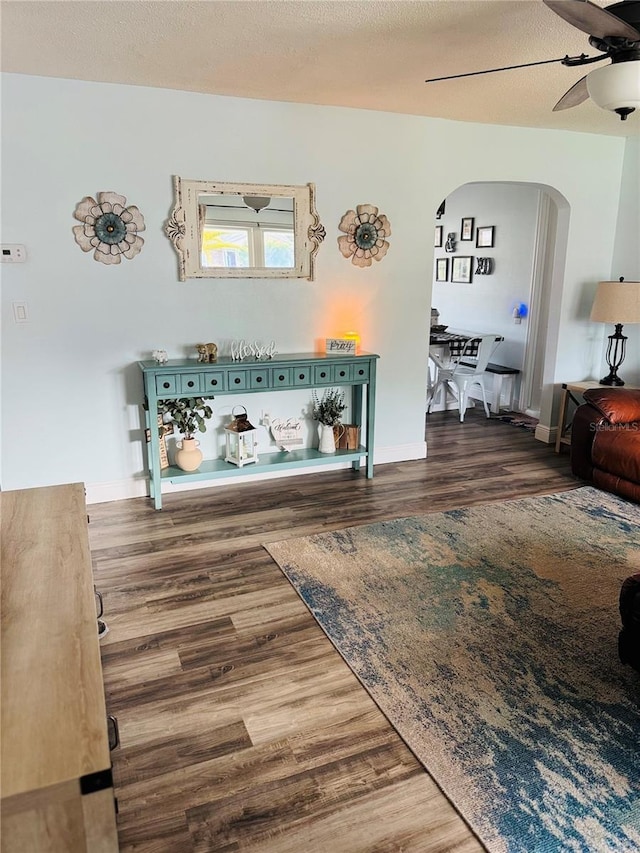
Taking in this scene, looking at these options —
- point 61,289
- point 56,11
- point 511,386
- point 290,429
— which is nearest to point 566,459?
point 511,386

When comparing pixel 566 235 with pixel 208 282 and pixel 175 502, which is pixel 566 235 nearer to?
pixel 208 282

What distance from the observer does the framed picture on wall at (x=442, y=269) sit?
303 inches

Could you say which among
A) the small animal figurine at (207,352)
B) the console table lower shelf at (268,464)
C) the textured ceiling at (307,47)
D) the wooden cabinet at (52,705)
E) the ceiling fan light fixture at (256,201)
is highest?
the textured ceiling at (307,47)

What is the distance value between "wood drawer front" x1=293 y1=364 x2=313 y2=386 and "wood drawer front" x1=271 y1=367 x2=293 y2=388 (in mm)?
30

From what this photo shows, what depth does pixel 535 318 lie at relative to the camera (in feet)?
20.6

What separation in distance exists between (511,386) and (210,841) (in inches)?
226

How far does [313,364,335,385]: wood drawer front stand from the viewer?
160 inches

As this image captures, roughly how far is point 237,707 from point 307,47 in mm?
2888

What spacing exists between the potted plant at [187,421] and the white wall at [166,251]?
0.24m

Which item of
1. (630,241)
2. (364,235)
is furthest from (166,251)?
(630,241)

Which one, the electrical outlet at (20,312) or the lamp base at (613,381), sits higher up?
the electrical outlet at (20,312)

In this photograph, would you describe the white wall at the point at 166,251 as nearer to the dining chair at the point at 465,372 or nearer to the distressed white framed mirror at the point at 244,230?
the distressed white framed mirror at the point at 244,230

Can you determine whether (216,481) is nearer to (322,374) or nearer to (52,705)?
(322,374)

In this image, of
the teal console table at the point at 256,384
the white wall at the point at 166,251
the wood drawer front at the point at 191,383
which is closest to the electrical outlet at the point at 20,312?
the white wall at the point at 166,251
